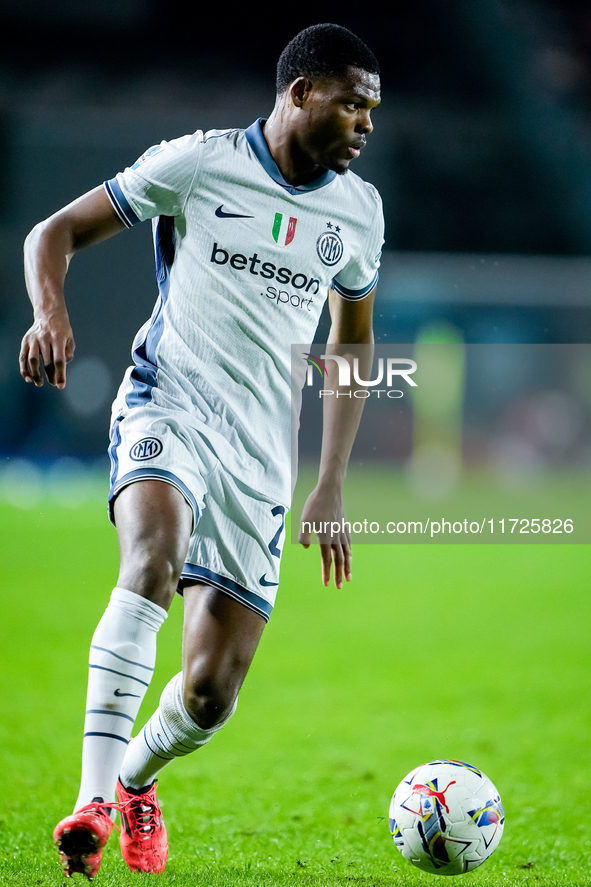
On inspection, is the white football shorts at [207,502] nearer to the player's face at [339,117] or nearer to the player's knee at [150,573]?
the player's knee at [150,573]

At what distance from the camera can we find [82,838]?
204 centimetres

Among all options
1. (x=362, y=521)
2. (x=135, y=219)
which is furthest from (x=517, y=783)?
(x=362, y=521)

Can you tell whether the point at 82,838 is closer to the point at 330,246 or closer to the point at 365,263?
the point at 330,246

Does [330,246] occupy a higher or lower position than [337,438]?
higher

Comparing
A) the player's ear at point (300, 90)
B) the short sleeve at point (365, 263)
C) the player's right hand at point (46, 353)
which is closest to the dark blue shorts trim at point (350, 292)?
the short sleeve at point (365, 263)

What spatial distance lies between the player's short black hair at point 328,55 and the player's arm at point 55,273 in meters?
0.75

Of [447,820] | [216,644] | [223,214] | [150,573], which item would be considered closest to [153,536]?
[150,573]

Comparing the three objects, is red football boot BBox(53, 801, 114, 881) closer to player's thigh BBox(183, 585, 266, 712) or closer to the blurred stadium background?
player's thigh BBox(183, 585, 266, 712)

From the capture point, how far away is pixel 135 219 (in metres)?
2.83

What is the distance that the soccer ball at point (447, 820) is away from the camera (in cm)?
279

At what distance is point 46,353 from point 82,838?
1115mm

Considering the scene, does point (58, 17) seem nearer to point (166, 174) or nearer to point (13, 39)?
point (13, 39)

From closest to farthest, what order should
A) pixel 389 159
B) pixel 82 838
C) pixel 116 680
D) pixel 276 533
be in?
pixel 82 838
pixel 116 680
pixel 276 533
pixel 389 159

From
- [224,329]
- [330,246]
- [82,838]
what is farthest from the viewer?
[330,246]
